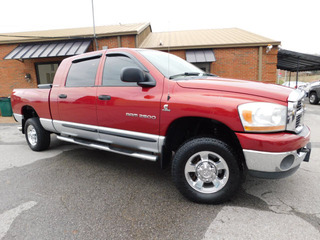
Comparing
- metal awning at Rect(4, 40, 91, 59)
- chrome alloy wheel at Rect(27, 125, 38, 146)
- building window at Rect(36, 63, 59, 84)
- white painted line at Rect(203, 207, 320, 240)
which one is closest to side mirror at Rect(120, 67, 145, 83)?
white painted line at Rect(203, 207, 320, 240)

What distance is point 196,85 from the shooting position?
2.53 metres

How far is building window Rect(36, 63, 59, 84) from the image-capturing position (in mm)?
11906

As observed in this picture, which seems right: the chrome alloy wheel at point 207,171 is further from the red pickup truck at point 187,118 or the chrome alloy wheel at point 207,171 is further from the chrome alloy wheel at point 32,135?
the chrome alloy wheel at point 32,135

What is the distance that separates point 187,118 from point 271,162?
0.99 metres

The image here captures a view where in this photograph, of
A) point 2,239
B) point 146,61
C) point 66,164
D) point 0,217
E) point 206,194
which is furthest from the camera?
point 66,164

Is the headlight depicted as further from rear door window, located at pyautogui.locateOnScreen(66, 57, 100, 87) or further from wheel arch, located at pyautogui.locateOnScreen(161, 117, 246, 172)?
rear door window, located at pyautogui.locateOnScreen(66, 57, 100, 87)

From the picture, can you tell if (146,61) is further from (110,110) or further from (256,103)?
(256,103)

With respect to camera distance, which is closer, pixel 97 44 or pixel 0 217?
pixel 0 217

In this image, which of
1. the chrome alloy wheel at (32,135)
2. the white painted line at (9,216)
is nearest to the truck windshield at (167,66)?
the white painted line at (9,216)

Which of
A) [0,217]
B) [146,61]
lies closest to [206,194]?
[146,61]

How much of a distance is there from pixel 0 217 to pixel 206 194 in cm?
225

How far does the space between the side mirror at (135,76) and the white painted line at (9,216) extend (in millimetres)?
1849

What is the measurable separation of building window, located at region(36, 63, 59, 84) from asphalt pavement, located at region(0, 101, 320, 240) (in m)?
9.41

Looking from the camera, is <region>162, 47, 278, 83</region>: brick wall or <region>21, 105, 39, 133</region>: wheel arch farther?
<region>162, 47, 278, 83</region>: brick wall
